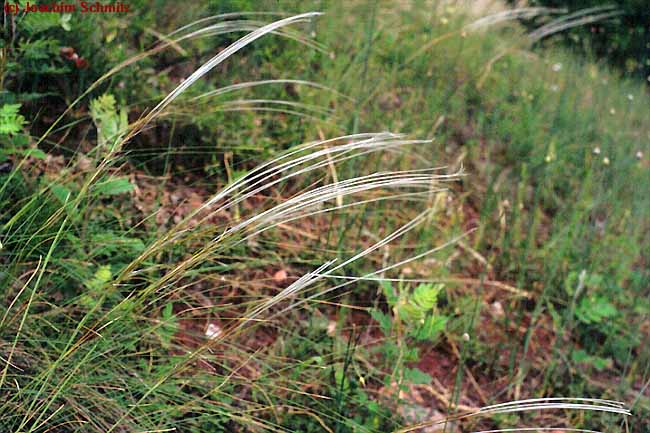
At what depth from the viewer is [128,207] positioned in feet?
6.40

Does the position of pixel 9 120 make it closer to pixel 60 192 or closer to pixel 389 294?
pixel 60 192

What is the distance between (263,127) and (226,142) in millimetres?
219

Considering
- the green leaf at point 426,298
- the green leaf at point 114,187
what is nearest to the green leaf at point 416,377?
the green leaf at point 426,298

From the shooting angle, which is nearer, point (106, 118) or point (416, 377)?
point (416, 377)

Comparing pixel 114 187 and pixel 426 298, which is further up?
pixel 114 187

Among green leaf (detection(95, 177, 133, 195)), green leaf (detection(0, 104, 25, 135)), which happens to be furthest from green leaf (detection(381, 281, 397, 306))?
green leaf (detection(0, 104, 25, 135))

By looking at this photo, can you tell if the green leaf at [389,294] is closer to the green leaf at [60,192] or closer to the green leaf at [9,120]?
the green leaf at [60,192]

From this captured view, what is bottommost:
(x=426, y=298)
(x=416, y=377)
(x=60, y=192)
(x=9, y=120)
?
Answer: (x=416, y=377)

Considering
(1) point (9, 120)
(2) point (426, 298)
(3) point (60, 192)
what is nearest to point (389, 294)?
(2) point (426, 298)

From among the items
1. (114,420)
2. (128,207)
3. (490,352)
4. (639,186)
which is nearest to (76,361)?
(114,420)

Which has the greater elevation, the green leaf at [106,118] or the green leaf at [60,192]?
the green leaf at [106,118]

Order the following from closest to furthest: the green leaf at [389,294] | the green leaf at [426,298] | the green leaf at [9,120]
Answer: the green leaf at [9,120] → the green leaf at [426,298] → the green leaf at [389,294]

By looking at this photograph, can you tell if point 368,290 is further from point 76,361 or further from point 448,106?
point 448,106

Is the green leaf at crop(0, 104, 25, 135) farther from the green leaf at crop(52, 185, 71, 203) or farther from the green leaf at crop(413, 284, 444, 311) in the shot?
the green leaf at crop(413, 284, 444, 311)
